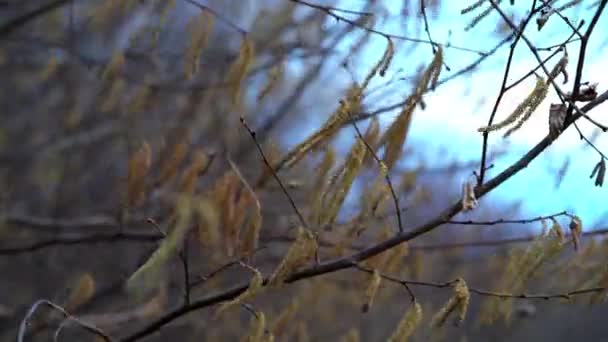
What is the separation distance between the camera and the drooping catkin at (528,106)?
78 cm

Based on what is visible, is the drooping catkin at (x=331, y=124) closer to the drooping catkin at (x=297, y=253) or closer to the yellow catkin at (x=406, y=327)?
the drooping catkin at (x=297, y=253)

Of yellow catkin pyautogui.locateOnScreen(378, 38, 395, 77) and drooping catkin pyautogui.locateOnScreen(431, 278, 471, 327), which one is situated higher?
yellow catkin pyautogui.locateOnScreen(378, 38, 395, 77)

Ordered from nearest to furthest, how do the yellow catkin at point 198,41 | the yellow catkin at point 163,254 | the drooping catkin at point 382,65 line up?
the yellow catkin at point 163,254 < the drooping catkin at point 382,65 < the yellow catkin at point 198,41

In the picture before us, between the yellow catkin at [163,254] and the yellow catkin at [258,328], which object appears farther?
the yellow catkin at [258,328]

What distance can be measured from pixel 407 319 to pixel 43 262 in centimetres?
173

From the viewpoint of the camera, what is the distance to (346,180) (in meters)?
0.85

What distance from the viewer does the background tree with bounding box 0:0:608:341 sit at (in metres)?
0.87

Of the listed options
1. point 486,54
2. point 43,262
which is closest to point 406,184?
point 486,54

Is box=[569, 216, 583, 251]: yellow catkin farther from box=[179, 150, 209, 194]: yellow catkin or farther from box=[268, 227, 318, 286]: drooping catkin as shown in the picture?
box=[179, 150, 209, 194]: yellow catkin

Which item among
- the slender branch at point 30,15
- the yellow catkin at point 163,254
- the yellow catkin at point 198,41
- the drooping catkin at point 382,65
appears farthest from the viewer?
the slender branch at point 30,15

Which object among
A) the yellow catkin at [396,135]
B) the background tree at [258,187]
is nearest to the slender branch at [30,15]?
the background tree at [258,187]

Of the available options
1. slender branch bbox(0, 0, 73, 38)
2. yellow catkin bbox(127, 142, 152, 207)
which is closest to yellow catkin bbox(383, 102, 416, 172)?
yellow catkin bbox(127, 142, 152, 207)

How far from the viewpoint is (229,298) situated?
0.97 metres

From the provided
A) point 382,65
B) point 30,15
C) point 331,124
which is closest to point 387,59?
point 382,65
